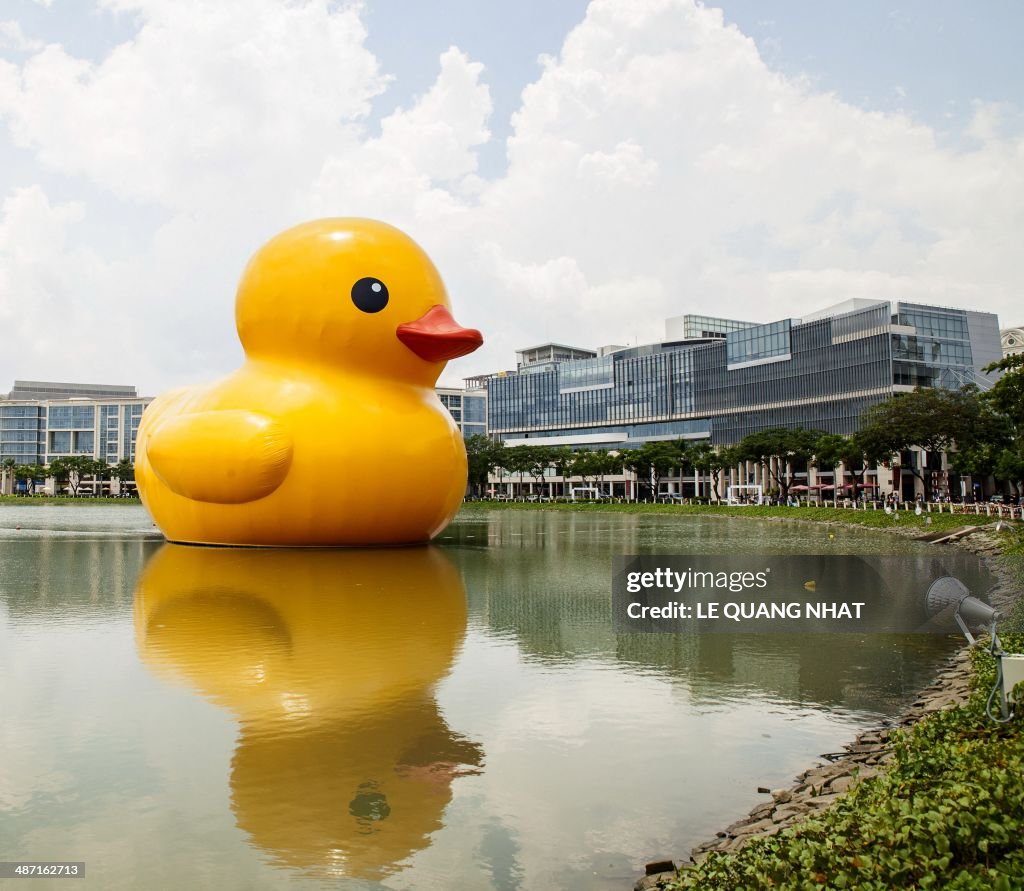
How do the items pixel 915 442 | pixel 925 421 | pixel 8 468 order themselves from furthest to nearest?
pixel 8 468, pixel 915 442, pixel 925 421

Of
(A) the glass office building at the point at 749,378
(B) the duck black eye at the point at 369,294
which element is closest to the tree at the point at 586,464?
(A) the glass office building at the point at 749,378

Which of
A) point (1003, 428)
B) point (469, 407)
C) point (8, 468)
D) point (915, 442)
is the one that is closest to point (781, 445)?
point (915, 442)

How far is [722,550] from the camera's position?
23297 mm

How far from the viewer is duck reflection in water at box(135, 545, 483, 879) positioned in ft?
15.7

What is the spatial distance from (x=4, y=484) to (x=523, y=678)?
133353mm

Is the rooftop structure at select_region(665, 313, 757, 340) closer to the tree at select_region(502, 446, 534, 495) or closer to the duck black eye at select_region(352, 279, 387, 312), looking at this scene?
the tree at select_region(502, 446, 534, 495)

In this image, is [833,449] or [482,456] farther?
[482,456]

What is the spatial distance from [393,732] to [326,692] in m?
1.26

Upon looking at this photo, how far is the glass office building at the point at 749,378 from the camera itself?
71.6 meters

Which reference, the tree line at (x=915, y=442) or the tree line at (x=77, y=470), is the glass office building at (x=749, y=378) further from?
the tree line at (x=77, y=470)

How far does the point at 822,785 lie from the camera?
5.27 m

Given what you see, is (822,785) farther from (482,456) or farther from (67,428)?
(67,428)

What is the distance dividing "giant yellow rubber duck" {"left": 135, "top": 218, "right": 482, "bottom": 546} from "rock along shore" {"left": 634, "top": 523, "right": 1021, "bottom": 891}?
1161cm

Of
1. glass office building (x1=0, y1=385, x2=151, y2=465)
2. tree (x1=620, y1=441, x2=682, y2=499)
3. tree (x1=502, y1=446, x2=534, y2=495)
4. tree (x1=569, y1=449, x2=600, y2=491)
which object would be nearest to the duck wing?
tree (x1=620, y1=441, x2=682, y2=499)
